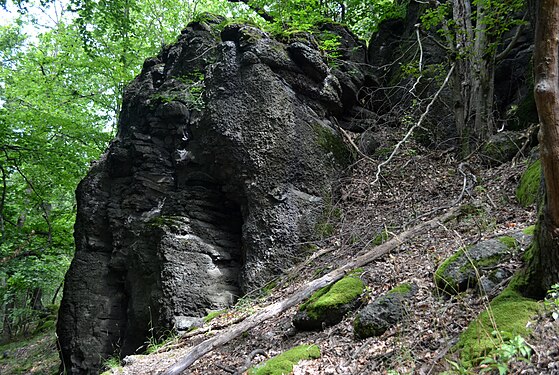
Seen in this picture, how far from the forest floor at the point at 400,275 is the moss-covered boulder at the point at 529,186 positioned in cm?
12

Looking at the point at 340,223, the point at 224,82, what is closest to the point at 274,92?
the point at 224,82

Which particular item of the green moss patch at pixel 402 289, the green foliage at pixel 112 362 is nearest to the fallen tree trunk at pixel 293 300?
the green moss patch at pixel 402 289

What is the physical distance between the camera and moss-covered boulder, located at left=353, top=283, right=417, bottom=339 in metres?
4.11

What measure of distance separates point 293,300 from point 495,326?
11.3 ft

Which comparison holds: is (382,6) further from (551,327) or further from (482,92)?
(551,327)

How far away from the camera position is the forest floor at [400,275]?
351cm

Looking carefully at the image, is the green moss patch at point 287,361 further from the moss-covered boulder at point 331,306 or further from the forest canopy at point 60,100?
the forest canopy at point 60,100

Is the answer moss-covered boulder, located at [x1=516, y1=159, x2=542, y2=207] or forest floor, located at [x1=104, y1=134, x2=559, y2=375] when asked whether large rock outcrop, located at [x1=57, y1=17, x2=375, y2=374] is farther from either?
moss-covered boulder, located at [x1=516, y1=159, x2=542, y2=207]

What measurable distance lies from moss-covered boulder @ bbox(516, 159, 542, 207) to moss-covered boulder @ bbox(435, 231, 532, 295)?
55.9 inches

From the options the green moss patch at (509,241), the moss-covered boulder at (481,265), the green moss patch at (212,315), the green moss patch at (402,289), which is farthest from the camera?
the green moss patch at (212,315)

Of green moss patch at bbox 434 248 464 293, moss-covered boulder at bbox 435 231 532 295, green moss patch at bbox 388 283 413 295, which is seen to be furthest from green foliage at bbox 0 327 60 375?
moss-covered boulder at bbox 435 231 532 295

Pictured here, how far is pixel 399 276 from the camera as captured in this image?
4938mm

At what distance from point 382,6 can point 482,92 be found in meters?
5.97

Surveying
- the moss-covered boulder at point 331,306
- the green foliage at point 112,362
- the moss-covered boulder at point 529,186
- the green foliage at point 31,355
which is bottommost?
the green foliage at point 31,355
